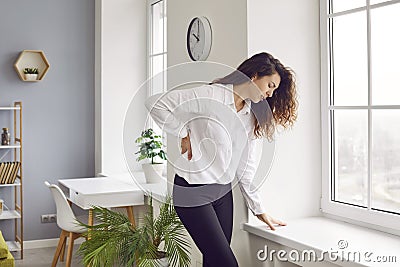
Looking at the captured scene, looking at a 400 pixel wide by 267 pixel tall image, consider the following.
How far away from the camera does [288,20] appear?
9.26 feet

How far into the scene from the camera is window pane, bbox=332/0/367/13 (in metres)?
2.63

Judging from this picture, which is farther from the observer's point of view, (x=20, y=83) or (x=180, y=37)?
(x=20, y=83)

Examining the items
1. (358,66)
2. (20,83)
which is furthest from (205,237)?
(20,83)

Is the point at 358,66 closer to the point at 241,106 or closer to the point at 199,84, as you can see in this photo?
the point at 241,106

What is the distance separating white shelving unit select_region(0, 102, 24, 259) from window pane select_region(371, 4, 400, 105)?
10.7ft

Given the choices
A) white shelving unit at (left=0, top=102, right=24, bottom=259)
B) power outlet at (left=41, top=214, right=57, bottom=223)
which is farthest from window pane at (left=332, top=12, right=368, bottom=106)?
power outlet at (left=41, top=214, right=57, bottom=223)

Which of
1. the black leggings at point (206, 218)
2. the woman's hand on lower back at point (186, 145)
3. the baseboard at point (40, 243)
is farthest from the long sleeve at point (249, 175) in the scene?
the baseboard at point (40, 243)

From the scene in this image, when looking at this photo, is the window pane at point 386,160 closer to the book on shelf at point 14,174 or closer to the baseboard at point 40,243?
the book on shelf at point 14,174

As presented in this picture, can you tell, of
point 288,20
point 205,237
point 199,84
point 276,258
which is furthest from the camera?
point 288,20

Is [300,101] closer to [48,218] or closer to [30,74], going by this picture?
[30,74]

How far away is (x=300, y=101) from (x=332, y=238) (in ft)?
2.45

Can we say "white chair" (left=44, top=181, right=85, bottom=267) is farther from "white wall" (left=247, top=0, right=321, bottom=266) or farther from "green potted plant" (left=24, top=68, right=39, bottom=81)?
"white wall" (left=247, top=0, right=321, bottom=266)

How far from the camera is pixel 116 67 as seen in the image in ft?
16.9

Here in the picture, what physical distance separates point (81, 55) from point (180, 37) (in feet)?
6.95
